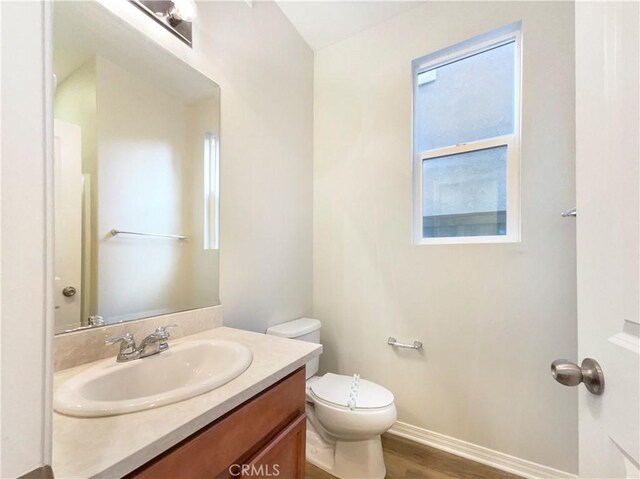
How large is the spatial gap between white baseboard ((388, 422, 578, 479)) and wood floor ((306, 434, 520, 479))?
0.03 meters

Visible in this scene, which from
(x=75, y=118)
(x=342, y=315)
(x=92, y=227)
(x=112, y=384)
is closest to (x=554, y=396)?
(x=342, y=315)

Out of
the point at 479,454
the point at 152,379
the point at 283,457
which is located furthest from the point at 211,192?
the point at 479,454

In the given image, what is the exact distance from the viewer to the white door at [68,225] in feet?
2.72

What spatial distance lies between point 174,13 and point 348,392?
1.87 metres

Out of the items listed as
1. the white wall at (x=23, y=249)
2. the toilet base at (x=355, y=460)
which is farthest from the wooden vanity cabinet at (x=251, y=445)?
the toilet base at (x=355, y=460)

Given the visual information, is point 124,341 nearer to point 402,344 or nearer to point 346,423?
Answer: point 346,423

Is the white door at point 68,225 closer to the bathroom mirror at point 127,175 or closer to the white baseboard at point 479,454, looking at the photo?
the bathroom mirror at point 127,175

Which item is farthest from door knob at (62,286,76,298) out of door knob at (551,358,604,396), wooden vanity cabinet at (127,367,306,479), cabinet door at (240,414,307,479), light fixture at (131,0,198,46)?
door knob at (551,358,604,396)

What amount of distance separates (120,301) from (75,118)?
0.61m

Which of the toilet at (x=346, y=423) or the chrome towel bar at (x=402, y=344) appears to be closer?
the toilet at (x=346, y=423)

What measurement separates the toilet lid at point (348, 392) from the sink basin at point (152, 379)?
669 millimetres

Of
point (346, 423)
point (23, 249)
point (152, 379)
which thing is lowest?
point (346, 423)

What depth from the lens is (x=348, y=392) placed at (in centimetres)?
143

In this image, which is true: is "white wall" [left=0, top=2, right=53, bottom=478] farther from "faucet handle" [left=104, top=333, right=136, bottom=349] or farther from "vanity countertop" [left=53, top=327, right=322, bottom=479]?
"faucet handle" [left=104, top=333, right=136, bottom=349]
